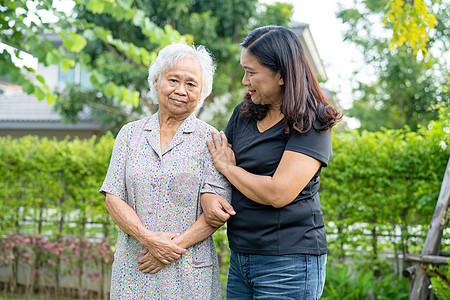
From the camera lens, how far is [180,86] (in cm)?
233

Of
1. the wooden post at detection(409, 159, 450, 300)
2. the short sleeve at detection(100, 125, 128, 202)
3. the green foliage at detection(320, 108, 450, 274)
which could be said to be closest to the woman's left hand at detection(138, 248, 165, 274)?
the short sleeve at detection(100, 125, 128, 202)

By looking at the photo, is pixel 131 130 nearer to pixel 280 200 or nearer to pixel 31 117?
A: pixel 280 200

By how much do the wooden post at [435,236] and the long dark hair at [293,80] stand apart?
2569mm

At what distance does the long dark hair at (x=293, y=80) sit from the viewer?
6.72 ft

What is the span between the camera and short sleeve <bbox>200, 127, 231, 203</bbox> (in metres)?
2.26

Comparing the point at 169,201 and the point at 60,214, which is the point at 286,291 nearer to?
the point at 169,201

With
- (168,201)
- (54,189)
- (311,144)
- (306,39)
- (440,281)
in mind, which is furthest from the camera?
(306,39)

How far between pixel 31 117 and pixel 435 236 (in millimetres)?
14280

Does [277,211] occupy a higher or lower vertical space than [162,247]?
higher

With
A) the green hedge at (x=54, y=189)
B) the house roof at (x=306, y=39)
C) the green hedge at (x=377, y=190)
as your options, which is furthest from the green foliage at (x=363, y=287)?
the house roof at (x=306, y=39)

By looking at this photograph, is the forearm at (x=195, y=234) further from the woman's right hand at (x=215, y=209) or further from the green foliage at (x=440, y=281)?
the green foliage at (x=440, y=281)

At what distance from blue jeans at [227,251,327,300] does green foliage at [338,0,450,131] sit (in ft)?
43.9

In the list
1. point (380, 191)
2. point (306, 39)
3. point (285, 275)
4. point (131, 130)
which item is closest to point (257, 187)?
point (285, 275)

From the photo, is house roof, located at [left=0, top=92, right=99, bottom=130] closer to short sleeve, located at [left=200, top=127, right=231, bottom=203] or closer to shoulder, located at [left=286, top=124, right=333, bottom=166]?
short sleeve, located at [left=200, top=127, right=231, bottom=203]
